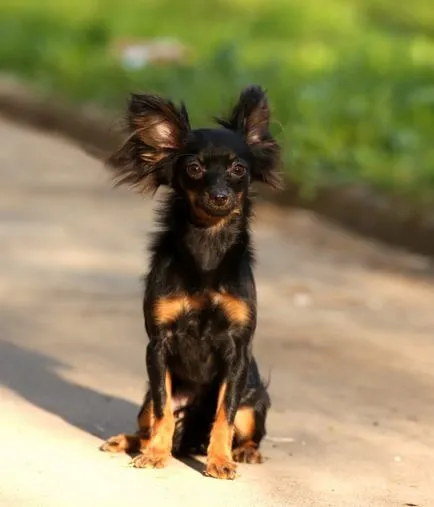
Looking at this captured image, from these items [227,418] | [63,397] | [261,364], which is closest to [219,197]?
[227,418]

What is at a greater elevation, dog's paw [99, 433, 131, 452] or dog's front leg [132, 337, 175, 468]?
dog's front leg [132, 337, 175, 468]

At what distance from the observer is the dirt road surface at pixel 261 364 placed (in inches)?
231

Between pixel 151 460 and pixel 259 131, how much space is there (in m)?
1.48

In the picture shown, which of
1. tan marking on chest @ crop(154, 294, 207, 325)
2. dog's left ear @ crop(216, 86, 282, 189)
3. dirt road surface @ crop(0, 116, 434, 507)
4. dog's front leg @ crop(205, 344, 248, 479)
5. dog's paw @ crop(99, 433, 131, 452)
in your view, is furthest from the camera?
dog's left ear @ crop(216, 86, 282, 189)

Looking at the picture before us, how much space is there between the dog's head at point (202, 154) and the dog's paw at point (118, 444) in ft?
3.08

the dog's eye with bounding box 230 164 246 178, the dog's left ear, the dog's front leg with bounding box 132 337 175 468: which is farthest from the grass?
the dog's front leg with bounding box 132 337 175 468

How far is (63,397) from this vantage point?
728 cm

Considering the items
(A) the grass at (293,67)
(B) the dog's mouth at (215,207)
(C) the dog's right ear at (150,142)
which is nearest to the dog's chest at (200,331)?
(B) the dog's mouth at (215,207)

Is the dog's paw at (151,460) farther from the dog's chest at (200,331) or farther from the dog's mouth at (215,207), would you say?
the dog's mouth at (215,207)

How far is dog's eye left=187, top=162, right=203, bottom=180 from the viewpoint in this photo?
617 centimetres

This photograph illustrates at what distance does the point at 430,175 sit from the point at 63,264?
168 inches

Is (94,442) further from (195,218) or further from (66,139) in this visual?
(66,139)

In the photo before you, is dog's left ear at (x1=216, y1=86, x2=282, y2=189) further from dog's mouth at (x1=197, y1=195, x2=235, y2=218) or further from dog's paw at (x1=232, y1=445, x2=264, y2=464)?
dog's paw at (x1=232, y1=445, x2=264, y2=464)

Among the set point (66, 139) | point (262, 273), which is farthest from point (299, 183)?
point (66, 139)
